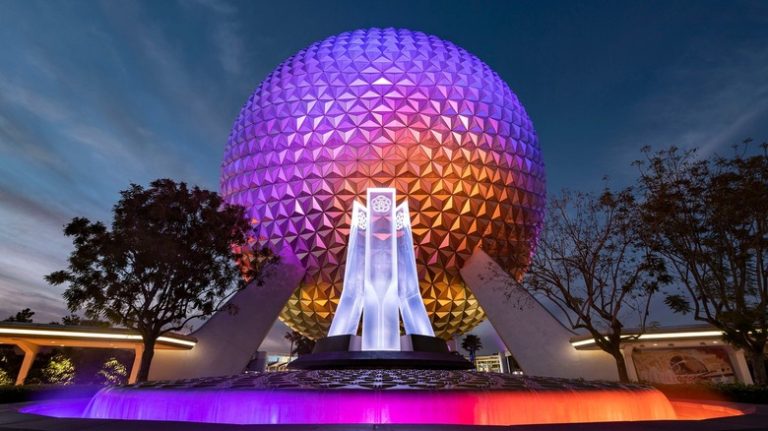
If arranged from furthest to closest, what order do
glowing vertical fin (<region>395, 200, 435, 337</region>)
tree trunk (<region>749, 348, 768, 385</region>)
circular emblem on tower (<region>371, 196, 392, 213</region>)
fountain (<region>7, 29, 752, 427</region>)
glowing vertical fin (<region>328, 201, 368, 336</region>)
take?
circular emblem on tower (<region>371, 196, 392, 213</region>) < fountain (<region>7, 29, 752, 427</region>) < glowing vertical fin (<region>328, 201, 368, 336</region>) < glowing vertical fin (<region>395, 200, 435, 337</region>) < tree trunk (<region>749, 348, 768, 385</region>)

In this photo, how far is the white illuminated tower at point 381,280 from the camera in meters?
17.1

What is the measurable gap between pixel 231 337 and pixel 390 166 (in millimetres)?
12403

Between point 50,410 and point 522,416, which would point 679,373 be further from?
point 50,410

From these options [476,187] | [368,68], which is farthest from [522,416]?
[368,68]

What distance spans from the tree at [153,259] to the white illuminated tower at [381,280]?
6210 mm

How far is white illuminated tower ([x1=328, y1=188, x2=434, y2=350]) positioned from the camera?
56.0 ft

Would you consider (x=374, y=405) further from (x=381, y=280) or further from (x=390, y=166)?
(x=390, y=166)

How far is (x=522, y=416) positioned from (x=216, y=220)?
16.2 m

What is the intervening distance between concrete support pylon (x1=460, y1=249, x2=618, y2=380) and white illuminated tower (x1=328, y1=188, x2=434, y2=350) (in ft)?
17.4

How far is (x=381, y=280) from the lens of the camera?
18266 millimetres

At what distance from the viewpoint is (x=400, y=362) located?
15188mm

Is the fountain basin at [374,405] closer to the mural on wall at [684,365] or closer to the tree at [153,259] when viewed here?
the tree at [153,259]

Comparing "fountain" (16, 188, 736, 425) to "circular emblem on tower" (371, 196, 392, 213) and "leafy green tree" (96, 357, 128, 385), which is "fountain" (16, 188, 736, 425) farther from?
"leafy green tree" (96, 357, 128, 385)

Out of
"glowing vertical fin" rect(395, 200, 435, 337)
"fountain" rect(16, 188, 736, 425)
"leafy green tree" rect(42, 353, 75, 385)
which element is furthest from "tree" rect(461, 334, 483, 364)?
"fountain" rect(16, 188, 736, 425)
